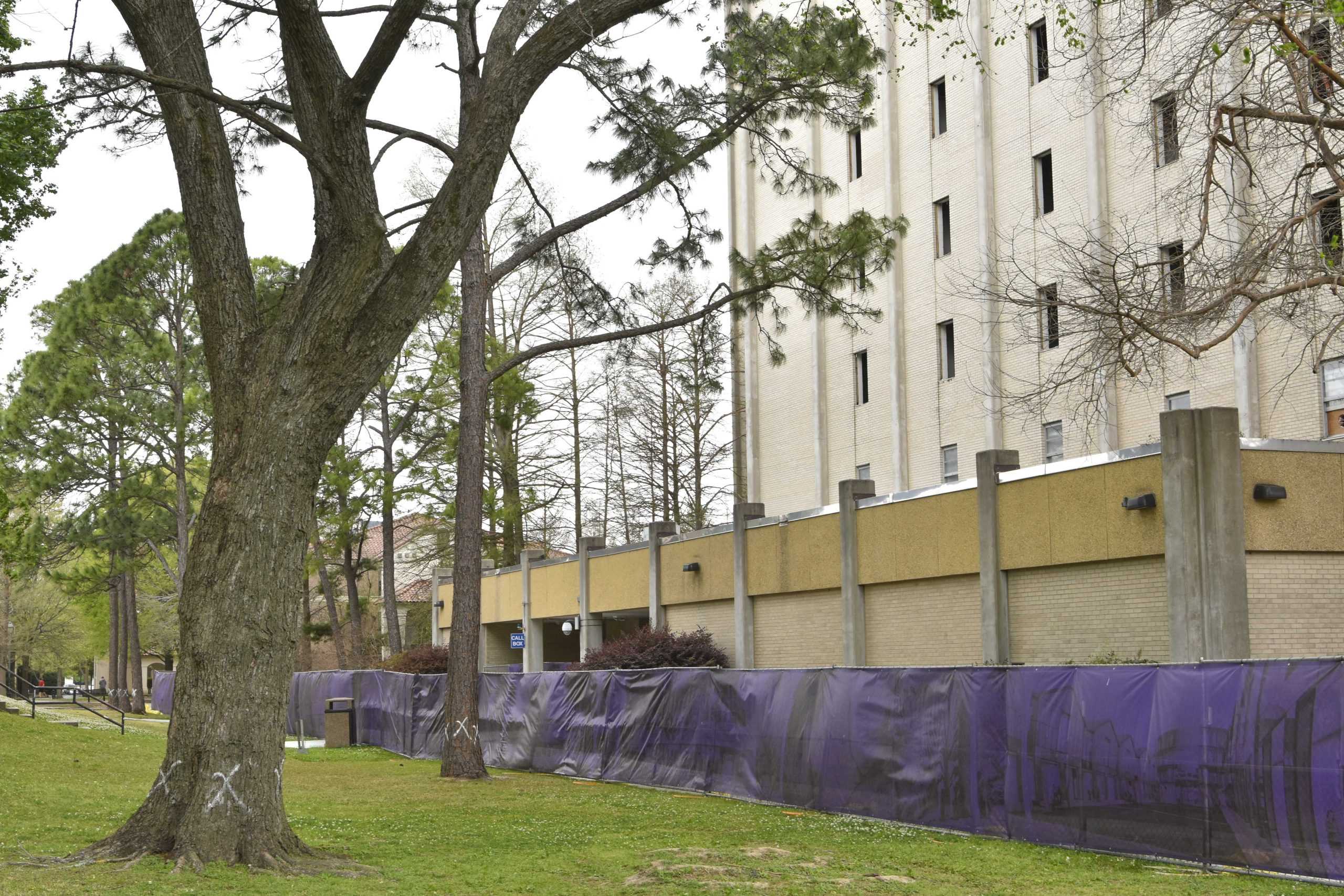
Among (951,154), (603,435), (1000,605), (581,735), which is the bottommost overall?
(581,735)

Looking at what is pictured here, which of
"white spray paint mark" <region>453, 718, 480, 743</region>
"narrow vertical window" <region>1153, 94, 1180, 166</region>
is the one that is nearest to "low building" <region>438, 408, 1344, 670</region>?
"narrow vertical window" <region>1153, 94, 1180, 166</region>

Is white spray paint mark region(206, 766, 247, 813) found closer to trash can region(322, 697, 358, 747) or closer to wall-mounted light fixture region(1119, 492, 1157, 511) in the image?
wall-mounted light fixture region(1119, 492, 1157, 511)

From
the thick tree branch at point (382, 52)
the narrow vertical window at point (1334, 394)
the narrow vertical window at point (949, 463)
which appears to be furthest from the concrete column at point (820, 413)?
the thick tree branch at point (382, 52)

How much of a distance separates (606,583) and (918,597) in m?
14.4

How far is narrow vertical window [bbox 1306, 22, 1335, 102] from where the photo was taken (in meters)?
14.7

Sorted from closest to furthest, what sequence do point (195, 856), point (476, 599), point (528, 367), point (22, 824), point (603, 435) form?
point (195, 856) < point (22, 824) < point (476, 599) < point (528, 367) < point (603, 435)

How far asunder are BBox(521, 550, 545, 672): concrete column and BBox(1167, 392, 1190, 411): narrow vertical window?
2141 centimetres

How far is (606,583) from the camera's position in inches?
1454

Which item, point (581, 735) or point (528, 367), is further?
point (528, 367)

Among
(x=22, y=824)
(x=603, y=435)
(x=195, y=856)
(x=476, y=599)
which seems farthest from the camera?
(x=603, y=435)

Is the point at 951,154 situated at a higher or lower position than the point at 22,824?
higher

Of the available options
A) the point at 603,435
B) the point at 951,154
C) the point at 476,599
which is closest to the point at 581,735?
the point at 476,599

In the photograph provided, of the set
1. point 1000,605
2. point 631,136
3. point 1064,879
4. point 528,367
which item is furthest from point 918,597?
point 528,367

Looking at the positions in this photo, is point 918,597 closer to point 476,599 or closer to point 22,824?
point 476,599
